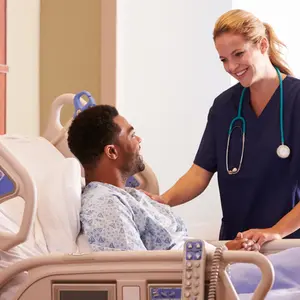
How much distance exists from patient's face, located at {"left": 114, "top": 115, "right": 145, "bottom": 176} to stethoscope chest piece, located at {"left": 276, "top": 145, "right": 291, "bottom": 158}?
0.51 metres

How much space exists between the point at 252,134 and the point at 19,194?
1.02 metres

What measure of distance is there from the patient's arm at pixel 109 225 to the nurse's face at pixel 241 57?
70cm

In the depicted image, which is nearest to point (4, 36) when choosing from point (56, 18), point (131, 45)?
point (56, 18)

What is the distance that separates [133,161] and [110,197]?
238 millimetres

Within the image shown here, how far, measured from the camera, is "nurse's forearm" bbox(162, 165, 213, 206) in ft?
9.21

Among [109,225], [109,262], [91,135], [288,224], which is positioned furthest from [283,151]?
[109,262]

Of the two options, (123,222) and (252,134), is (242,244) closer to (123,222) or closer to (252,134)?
(123,222)

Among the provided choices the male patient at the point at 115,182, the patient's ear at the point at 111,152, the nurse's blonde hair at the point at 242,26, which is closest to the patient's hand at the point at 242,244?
the male patient at the point at 115,182

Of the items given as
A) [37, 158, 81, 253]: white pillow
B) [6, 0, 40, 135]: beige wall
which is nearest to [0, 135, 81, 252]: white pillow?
[37, 158, 81, 253]: white pillow

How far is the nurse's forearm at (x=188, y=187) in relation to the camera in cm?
281

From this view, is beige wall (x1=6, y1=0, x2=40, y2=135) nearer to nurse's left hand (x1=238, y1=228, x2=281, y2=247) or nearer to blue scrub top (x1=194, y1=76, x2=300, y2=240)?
blue scrub top (x1=194, y1=76, x2=300, y2=240)

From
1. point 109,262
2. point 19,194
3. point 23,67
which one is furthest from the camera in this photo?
point 23,67

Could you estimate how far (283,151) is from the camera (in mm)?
2631

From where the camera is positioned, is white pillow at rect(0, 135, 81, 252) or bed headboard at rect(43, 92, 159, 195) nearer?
white pillow at rect(0, 135, 81, 252)
